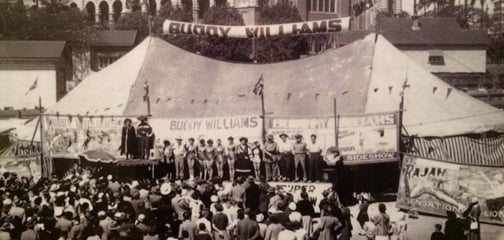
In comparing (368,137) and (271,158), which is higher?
(368,137)

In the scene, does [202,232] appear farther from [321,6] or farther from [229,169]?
[321,6]

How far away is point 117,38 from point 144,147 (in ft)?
14.1

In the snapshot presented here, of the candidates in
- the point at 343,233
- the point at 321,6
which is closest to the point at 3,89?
the point at 343,233

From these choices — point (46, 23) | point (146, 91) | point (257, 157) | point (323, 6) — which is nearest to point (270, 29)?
point (257, 157)

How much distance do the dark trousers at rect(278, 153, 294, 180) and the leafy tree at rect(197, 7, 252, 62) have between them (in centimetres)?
299

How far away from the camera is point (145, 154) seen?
28.9ft

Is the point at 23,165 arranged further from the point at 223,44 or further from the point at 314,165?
the point at 223,44

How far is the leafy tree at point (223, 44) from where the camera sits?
1089 centimetres

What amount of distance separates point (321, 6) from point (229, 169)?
4145 mm

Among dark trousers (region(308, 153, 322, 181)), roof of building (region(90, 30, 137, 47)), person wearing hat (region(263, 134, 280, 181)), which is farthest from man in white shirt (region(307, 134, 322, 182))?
roof of building (region(90, 30, 137, 47))

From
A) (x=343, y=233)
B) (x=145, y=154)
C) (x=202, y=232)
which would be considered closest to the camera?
(x=202, y=232)

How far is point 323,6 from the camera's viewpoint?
11.6 metres

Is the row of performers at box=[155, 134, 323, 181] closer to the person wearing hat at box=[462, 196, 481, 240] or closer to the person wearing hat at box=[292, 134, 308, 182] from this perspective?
the person wearing hat at box=[292, 134, 308, 182]

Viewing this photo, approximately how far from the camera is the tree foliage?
27.3 ft
